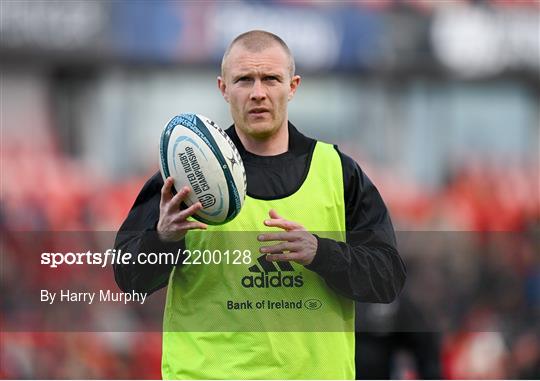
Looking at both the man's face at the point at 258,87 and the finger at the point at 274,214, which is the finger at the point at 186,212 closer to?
the finger at the point at 274,214

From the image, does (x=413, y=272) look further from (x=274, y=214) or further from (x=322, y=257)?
(x=274, y=214)

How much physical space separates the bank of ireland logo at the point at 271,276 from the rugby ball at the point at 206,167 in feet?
0.77

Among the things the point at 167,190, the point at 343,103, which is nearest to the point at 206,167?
the point at 167,190

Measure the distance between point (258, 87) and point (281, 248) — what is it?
63 centimetres

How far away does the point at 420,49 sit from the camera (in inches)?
821

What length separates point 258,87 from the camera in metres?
4.50

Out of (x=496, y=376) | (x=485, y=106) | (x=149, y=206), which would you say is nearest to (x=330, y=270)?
(x=149, y=206)

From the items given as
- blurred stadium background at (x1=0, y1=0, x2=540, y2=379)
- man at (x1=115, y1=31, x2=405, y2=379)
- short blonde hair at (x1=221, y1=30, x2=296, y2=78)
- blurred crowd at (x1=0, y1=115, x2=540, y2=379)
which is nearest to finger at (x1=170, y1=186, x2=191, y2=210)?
man at (x1=115, y1=31, x2=405, y2=379)

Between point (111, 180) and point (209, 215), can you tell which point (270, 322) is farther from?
point (111, 180)

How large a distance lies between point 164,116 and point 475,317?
829 centimetres

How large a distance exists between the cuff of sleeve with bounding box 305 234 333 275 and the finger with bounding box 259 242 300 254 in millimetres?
91

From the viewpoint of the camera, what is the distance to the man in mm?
4402

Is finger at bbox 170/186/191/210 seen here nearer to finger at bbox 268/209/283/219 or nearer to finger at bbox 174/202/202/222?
finger at bbox 174/202/202/222

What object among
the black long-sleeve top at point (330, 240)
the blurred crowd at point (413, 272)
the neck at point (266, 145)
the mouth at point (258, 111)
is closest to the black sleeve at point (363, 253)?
the black long-sleeve top at point (330, 240)
